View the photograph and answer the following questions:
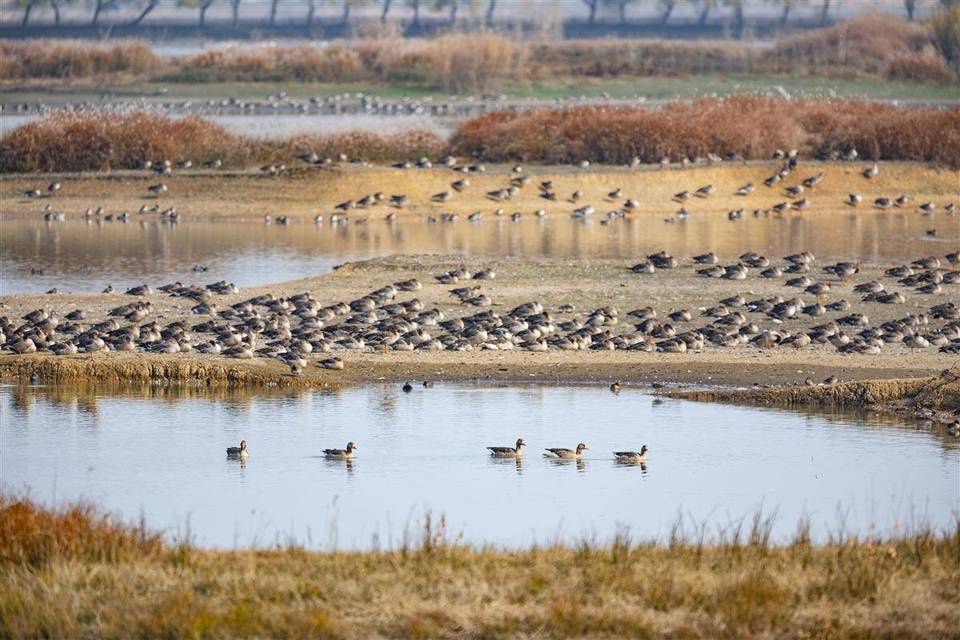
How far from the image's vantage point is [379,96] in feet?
274

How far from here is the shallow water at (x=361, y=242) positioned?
33719mm

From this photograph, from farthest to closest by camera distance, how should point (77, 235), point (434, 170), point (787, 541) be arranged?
point (434, 170), point (77, 235), point (787, 541)

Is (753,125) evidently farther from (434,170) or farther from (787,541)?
(787,541)

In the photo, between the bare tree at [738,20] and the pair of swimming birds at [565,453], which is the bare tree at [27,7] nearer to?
the bare tree at [738,20]

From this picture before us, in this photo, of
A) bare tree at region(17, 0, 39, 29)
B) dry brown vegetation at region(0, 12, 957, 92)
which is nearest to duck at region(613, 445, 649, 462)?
dry brown vegetation at region(0, 12, 957, 92)

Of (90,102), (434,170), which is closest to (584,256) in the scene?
(434,170)

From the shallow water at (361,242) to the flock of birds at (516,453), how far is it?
1283 cm

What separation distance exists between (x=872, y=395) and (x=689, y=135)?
29.3 m

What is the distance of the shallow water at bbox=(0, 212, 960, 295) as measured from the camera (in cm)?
3372

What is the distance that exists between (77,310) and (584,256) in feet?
39.9

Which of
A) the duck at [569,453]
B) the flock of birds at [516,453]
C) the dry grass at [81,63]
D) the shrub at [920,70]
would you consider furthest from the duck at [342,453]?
the dry grass at [81,63]

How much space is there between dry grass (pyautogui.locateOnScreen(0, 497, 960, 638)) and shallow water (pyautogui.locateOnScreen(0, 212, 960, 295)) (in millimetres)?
19380

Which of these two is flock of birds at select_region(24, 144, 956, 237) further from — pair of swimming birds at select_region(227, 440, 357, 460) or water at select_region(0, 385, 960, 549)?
pair of swimming birds at select_region(227, 440, 357, 460)

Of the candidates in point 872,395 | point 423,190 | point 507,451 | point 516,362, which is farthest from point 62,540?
point 423,190
